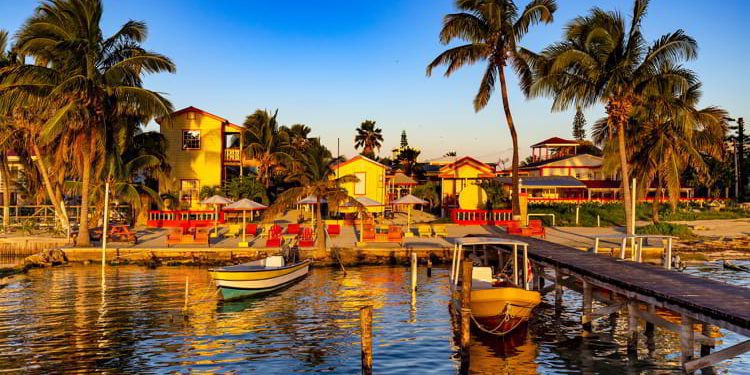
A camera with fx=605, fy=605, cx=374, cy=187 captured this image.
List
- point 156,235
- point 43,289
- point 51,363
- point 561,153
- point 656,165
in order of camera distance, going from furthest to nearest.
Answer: point 561,153 < point 656,165 < point 156,235 < point 43,289 < point 51,363

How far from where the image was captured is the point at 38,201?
146ft

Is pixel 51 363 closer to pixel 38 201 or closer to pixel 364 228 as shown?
pixel 364 228

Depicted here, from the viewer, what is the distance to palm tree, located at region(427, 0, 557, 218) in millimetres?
40969

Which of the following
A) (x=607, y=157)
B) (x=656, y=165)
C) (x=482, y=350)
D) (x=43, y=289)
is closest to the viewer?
(x=482, y=350)

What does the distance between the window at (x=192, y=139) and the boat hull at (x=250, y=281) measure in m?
26.7

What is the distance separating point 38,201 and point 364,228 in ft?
83.4

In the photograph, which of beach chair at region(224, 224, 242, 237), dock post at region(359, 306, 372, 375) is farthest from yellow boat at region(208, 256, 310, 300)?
beach chair at region(224, 224, 242, 237)

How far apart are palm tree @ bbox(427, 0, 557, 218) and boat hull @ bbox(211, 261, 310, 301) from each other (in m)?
20.1

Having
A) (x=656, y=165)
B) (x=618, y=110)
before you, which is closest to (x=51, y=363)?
(x=618, y=110)

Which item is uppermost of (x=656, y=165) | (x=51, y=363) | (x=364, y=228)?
(x=656, y=165)

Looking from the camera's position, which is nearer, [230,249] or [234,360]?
[234,360]

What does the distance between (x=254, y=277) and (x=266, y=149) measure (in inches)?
1149

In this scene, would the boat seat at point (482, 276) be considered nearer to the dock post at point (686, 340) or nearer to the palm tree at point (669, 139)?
the dock post at point (686, 340)

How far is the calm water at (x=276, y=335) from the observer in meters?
15.9
